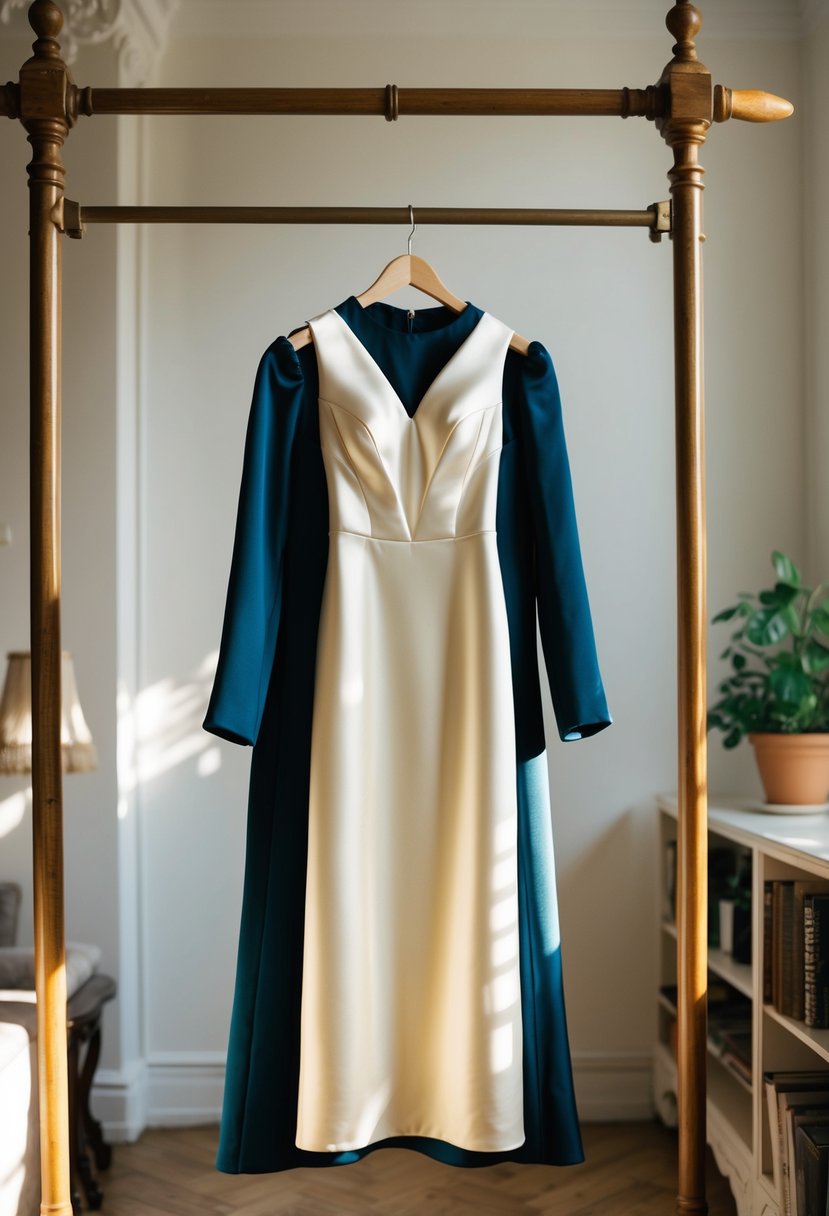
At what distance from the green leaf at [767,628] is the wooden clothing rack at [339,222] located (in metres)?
0.92

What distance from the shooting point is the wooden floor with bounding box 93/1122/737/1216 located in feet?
8.07

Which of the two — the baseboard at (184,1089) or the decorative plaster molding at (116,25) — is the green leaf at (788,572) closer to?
the baseboard at (184,1089)

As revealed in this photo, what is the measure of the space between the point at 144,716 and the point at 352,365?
1.56 m

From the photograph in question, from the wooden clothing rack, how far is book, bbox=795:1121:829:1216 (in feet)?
1.56

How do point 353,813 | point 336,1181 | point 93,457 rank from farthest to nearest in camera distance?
point 93,457, point 336,1181, point 353,813

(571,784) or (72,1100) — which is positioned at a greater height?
(571,784)

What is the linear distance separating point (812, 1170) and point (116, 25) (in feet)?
10.1

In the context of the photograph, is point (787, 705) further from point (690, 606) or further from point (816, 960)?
point (690, 606)

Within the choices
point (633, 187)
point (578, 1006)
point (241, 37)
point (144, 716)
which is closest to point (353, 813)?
point (144, 716)

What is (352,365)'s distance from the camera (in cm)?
168

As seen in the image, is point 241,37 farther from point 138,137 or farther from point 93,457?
point 93,457

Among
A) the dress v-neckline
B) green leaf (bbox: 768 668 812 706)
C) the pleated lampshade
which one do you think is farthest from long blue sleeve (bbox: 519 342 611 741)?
the pleated lampshade

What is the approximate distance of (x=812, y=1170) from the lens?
2.00 m

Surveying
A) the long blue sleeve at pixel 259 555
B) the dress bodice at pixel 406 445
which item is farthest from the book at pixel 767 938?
the long blue sleeve at pixel 259 555
